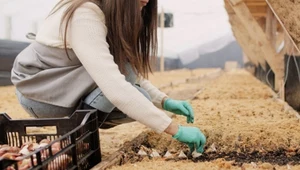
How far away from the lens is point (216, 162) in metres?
2.09

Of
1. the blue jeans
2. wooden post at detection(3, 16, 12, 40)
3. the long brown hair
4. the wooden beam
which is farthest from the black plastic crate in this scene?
wooden post at detection(3, 16, 12, 40)

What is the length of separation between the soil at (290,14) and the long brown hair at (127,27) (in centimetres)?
74

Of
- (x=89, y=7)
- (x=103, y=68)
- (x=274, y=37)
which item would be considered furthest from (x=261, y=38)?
(x=103, y=68)

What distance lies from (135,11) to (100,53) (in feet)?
0.88

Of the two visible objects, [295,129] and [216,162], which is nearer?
[216,162]

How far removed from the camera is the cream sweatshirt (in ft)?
6.23

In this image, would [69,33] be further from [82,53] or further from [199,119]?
[199,119]

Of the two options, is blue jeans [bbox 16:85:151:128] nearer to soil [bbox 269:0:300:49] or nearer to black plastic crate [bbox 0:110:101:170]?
black plastic crate [bbox 0:110:101:170]

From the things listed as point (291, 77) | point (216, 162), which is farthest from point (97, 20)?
point (291, 77)

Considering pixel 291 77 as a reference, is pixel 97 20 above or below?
above

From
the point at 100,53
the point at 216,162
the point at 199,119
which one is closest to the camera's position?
the point at 100,53

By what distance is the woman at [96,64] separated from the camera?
6.30 feet

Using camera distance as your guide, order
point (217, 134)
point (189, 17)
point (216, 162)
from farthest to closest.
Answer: point (189, 17) → point (217, 134) → point (216, 162)

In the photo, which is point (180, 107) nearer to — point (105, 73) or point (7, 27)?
point (105, 73)
